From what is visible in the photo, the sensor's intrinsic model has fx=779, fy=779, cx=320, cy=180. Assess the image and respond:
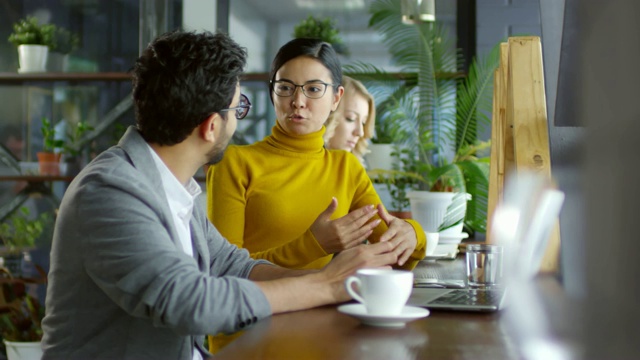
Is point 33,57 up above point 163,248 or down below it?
above

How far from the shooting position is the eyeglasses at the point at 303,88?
201 centimetres

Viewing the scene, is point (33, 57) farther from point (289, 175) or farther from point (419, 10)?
point (289, 175)

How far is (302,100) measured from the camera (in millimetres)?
2014

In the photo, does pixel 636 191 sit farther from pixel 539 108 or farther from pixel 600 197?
pixel 539 108

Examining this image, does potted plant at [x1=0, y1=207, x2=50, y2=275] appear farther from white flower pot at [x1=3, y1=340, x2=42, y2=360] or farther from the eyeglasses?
the eyeglasses

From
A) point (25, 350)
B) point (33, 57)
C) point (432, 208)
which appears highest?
point (33, 57)

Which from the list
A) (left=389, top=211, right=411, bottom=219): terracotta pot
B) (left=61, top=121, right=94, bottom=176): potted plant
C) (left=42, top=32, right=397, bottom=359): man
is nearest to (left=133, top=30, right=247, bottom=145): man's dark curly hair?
(left=42, top=32, right=397, bottom=359): man

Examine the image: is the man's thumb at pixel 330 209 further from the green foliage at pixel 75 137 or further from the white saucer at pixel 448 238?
the green foliage at pixel 75 137

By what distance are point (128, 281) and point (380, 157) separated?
3591 mm

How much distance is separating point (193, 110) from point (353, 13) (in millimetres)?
3864

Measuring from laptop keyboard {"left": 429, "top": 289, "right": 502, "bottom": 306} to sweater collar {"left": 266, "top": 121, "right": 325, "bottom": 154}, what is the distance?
70cm

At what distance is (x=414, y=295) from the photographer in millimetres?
1456

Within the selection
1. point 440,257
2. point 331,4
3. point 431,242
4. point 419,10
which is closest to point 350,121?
point 419,10

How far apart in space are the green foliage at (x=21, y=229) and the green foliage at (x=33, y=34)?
112cm
